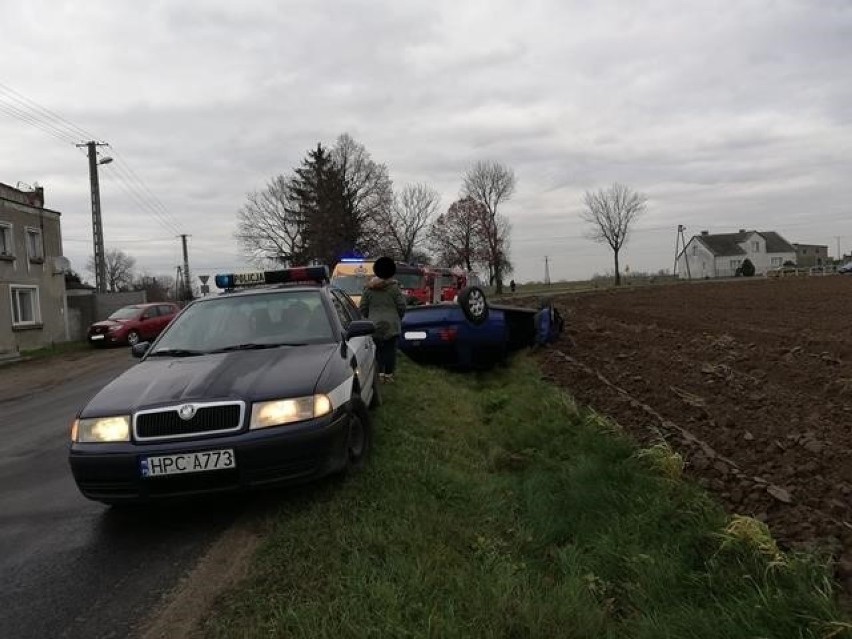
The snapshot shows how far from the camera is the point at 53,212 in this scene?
26.7 m

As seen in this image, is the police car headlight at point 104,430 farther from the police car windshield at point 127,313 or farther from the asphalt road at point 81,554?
the police car windshield at point 127,313

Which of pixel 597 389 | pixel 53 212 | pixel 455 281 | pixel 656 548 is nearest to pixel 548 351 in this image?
pixel 597 389

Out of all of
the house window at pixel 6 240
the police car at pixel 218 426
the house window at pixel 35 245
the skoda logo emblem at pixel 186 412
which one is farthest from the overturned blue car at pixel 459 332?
the house window at pixel 35 245

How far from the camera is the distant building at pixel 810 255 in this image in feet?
340

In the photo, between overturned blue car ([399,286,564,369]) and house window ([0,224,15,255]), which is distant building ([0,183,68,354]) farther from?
overturned blue car ([399,286,564,369])

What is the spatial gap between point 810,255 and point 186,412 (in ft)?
414

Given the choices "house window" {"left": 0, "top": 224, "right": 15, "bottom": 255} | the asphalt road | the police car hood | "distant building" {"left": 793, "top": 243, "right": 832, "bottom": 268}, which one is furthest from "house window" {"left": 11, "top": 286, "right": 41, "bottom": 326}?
"distant building" {"left": 793, "top": 243, "right": 832, "bottom": 268}

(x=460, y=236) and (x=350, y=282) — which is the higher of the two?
(x=460, y=236)

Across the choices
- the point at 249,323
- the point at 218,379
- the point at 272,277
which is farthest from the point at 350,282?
the point at 218,379

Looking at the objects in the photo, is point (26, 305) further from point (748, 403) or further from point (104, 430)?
point (748, 403)

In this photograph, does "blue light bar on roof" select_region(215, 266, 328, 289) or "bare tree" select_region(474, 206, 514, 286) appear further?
"bare tree" select_region(474, 206, 514, 286)

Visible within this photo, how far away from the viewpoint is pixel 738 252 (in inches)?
3917

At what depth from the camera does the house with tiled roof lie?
99.1 meters

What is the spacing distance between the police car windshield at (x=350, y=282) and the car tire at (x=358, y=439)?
10.8 m
